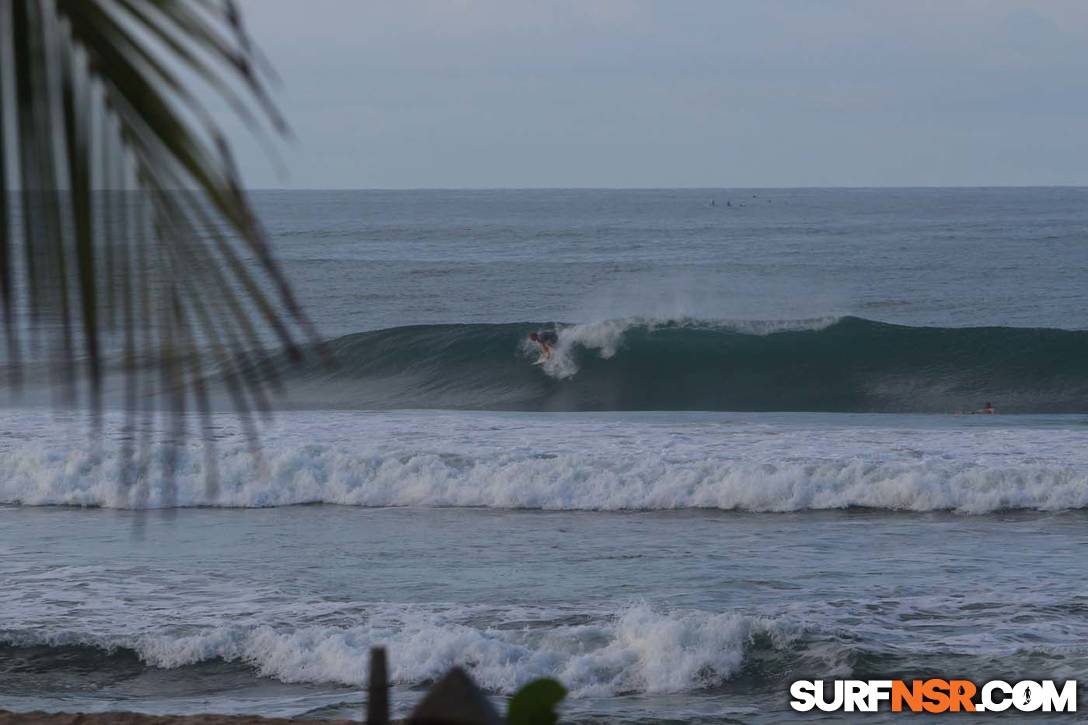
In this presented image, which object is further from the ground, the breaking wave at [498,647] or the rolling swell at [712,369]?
the rolling swell at [712,369]

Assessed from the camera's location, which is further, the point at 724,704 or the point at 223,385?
the point at 724,704

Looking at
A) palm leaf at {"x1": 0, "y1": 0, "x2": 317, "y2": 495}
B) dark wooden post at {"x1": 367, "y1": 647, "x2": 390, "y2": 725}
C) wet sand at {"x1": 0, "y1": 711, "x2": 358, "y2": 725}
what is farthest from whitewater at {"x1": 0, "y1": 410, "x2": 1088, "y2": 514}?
palm leaf at {"x1": 0, "y1": 0, "x2": 317, "y2": 495}

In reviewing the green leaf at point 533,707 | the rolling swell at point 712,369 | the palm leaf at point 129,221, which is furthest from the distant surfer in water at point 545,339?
the palm leaf at point 129,221

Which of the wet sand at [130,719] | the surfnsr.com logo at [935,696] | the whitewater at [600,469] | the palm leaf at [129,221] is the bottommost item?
the surfnsr.com logo at [935,696]

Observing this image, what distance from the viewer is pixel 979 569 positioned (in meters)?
10.9

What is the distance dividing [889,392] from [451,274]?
27.5 m

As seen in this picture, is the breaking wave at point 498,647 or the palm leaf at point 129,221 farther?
the breaking wave at point 498,647

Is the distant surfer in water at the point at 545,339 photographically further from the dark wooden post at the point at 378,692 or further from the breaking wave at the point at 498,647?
the dark wooden post at the point at 378,692

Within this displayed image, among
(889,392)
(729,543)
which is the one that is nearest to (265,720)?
(729,543)

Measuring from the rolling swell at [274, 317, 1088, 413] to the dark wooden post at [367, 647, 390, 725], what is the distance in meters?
22.5

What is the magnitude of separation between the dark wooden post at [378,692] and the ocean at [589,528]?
1.12ft

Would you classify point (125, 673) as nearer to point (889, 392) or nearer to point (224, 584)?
point (224, 584)

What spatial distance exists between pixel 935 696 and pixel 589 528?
5.79m

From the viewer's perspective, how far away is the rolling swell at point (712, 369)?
25.0 m
